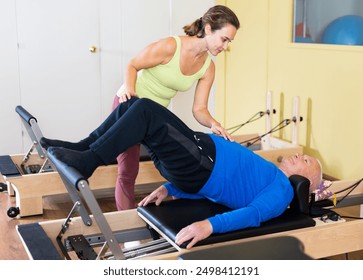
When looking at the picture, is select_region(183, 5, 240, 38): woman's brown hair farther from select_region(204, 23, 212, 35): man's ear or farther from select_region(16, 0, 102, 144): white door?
select_region(16, 0, 102, 144): white door

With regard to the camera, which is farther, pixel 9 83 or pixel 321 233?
pixel 9 83

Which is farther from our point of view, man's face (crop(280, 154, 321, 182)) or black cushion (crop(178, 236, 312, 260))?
man's face (crop(280, 154, 321, 182))

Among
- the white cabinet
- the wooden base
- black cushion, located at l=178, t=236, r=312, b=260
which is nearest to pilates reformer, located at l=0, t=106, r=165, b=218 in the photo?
the wooden base

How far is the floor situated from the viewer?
287 centimetres

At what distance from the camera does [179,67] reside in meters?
2.87

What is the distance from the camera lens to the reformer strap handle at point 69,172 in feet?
6.21

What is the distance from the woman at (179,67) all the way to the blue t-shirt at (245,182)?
207 millimetres

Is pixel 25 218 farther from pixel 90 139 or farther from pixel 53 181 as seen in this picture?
pixel 90 139

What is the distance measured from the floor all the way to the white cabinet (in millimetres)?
959

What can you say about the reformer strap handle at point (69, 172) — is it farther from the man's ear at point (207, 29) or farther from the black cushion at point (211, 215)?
the man's ear at point (207, 29)

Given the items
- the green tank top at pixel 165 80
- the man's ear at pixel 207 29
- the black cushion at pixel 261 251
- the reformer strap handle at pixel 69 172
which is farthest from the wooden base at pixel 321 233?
the black cushion at pixel 261 251

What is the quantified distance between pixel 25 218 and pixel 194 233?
1621 millimetres

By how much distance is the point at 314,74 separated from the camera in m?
4.03

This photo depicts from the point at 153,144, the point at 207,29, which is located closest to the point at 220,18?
the point at 207,29
